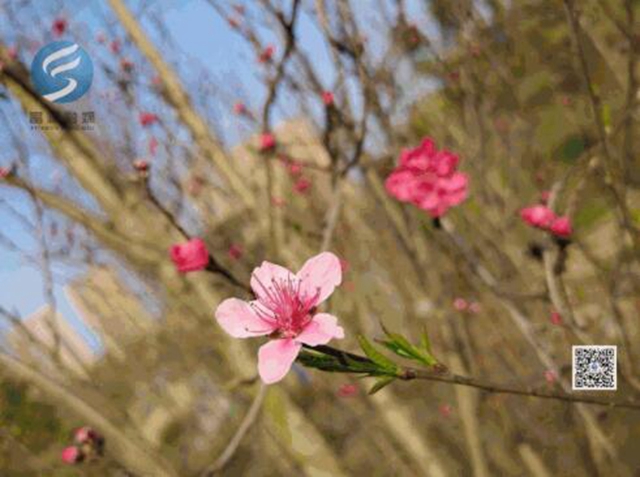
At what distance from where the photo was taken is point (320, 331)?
2.10ft

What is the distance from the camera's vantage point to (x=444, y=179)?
1.25m

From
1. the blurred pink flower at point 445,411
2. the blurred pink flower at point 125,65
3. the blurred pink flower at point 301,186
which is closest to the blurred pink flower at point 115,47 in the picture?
the blurred pink flower at point 125,65

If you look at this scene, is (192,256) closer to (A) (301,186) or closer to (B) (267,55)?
(B) (267,55)

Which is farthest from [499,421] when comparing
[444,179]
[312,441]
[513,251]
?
[444,179]

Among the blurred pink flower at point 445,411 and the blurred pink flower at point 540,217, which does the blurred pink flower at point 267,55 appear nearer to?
the blurred pink flower at point 540,217

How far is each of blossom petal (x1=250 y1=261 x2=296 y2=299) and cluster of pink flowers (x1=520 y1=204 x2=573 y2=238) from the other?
55cm

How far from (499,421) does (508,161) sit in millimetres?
1104

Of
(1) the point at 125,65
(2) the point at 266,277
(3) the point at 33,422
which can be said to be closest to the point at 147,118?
(1) the point at 125,65

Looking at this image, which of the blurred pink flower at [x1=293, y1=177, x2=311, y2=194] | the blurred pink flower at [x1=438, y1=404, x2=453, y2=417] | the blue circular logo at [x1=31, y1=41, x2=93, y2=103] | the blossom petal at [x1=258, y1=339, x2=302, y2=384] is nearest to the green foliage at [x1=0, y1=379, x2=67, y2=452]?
the blurred pink flower at [x1=293, y1=177, x2=311, y2=194]

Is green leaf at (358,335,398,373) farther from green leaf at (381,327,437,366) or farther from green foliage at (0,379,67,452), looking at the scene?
green foliage at (0,379,67,452)

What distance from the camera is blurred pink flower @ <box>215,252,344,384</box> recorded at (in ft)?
2.17

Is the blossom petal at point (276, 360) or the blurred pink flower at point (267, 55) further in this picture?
the blurred pink flower at point (267, 55)

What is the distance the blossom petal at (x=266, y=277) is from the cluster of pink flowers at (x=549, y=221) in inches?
21.5

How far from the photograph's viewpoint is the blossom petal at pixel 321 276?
732mm
